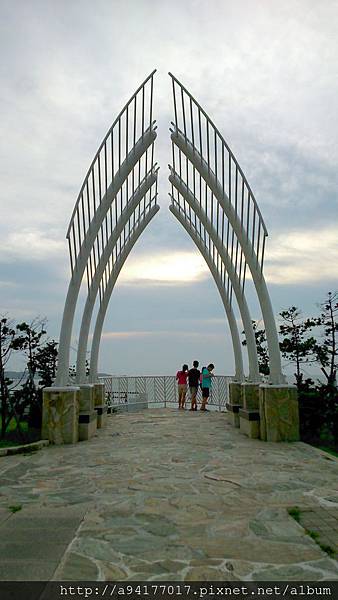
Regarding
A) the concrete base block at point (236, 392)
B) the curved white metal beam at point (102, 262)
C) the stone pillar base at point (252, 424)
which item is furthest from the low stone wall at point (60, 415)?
the concrete base block at point (236, 392)

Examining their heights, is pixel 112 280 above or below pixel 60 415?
above

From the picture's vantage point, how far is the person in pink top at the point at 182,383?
17109 mm

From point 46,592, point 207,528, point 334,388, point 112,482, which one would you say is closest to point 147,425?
point 334,388

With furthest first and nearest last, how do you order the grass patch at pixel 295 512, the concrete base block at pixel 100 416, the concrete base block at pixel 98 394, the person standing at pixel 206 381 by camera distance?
the person standing at pixel 206 381, the concrete base block at pixel 98 394, the concrete base block at pixel 100 416, the grass patch at pixel 295 512

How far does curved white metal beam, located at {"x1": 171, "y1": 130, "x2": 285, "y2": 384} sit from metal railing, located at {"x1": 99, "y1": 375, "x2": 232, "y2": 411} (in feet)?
24.3

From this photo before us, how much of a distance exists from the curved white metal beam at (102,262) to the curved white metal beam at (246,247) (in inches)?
74.3

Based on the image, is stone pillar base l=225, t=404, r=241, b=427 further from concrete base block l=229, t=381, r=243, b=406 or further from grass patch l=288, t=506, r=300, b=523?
grass patch l=288, t=506, r=300, b=523

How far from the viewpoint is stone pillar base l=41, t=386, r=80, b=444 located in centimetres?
903

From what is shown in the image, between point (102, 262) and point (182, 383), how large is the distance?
7425 millimetres

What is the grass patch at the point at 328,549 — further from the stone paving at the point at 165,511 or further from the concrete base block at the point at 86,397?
the concrete base block at the point at 86,397

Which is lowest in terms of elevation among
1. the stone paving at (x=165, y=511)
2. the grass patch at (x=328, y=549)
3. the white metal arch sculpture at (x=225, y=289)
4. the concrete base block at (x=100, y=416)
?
the stone paving at (x=165, y=511)

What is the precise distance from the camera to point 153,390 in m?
18.5

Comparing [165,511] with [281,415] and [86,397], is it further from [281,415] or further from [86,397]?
[86,397]

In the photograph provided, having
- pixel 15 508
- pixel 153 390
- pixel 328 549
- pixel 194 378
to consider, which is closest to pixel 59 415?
pixel 15 508
